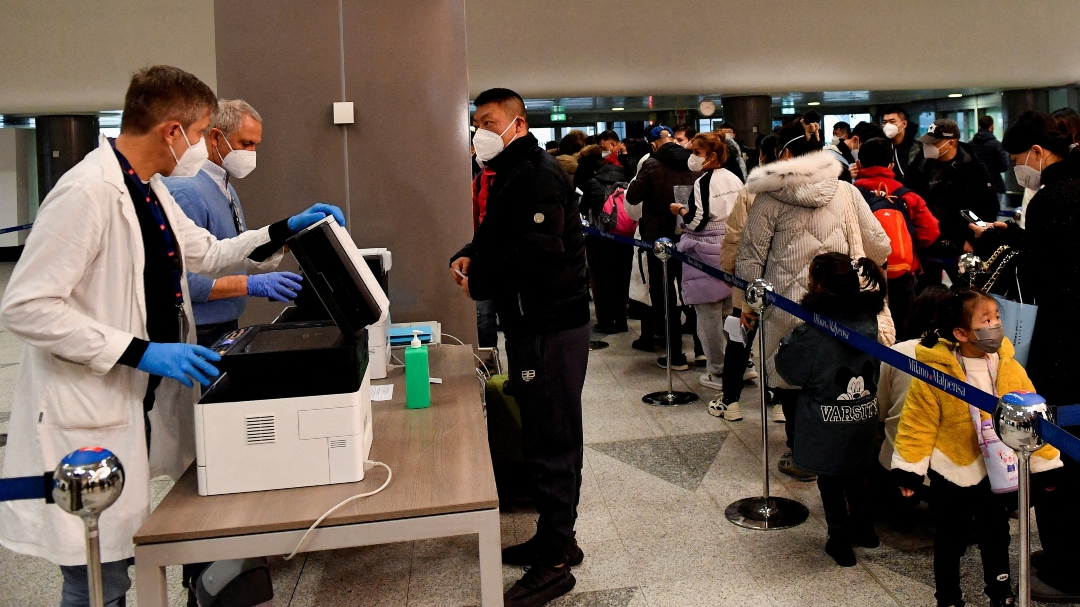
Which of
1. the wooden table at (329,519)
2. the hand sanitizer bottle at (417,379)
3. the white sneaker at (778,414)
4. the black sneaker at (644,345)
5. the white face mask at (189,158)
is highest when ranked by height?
the white face mask at (189,158)

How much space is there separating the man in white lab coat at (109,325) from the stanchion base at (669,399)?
3.42 meters

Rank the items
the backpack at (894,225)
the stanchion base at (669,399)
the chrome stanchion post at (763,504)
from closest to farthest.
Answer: the chrome stanchion post at (763,504) < the backpack at (894,225) < the stanchion base at (669,399)

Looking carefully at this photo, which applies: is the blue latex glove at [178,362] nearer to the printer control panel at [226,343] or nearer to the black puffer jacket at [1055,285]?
the printer control panel at [226,343]

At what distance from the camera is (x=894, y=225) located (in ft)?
14.1

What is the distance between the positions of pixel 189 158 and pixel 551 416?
1325 mm

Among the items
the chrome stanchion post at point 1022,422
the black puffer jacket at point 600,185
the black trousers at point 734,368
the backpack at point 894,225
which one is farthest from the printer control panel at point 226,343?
the black puffer jacket at point 600,185

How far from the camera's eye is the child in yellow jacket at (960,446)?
2.54 metres

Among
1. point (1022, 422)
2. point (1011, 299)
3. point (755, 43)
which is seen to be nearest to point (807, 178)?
point (1011, 299)

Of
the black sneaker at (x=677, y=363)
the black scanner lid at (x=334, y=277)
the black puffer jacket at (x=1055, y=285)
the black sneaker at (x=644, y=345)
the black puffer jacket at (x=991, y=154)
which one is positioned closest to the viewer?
the black scanner lid at (x=334, y=277)

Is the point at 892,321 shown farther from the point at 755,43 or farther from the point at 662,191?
the point at 755,43

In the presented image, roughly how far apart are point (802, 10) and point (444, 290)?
8.57 metres

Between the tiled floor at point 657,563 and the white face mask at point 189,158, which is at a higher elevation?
the white face mask at point 189,158

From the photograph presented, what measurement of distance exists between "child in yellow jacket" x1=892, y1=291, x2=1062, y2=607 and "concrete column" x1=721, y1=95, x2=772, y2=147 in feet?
38.0

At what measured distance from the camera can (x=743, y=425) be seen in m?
4.70
